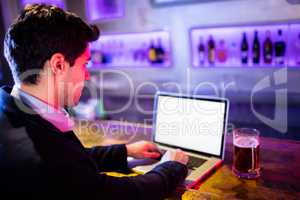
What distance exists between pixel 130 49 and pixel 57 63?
2662 millimetres

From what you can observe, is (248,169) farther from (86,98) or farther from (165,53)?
(86,98)

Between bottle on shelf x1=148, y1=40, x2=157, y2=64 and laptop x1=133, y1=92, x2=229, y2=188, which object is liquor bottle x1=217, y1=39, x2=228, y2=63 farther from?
laptop x1=133, y1=92, x2=229, y2=188

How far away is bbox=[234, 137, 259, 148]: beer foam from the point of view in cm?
125

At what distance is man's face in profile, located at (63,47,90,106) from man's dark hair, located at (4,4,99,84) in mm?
39

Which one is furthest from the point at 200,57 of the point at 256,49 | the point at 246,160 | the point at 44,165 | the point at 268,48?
the point at 44,165

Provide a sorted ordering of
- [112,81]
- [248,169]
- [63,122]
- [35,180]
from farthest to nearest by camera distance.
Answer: [112,81]
[248,169]
[63,122]
[35,180]

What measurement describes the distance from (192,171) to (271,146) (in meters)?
0.45

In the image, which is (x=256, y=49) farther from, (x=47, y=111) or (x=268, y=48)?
(x=47, y=111)

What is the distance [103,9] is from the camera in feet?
12.0

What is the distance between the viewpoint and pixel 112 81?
3.79 m

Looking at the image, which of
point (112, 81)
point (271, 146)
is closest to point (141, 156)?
point (271, 146)

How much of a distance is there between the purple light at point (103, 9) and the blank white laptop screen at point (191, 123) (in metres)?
2.14

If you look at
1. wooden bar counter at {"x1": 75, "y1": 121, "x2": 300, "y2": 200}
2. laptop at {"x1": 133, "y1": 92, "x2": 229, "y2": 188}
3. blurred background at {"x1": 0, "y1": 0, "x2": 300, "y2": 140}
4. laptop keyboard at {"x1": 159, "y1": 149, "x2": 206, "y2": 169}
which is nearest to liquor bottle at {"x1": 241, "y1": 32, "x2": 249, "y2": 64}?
blurred background at {"x1": 0, "y1": 0, "x2": 300, "y2": 140}

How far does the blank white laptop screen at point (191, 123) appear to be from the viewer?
144cm
